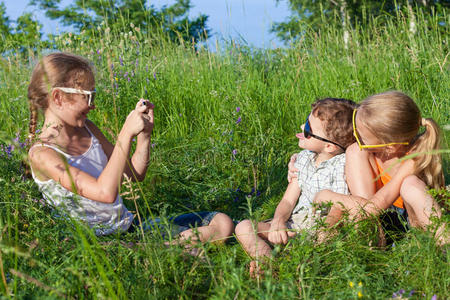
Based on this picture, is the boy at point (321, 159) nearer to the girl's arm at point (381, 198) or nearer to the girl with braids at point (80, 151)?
the girl's arm at point (381, 198)

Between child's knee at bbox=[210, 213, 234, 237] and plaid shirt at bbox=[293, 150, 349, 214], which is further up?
plaid shirt at bbox=[293, 150, 349, 214]

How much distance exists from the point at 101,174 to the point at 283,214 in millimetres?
1070

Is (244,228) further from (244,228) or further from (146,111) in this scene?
(146,111)

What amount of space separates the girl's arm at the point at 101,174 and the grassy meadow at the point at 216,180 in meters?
0.12

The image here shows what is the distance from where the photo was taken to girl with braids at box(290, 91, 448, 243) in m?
2.29

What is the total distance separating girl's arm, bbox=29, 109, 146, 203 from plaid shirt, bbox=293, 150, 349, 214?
102 cm

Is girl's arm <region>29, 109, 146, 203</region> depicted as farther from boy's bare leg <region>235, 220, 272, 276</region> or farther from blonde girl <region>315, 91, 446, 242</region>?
blonde girl <region>315, 91, 446, 242</region>

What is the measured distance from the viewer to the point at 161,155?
3.59m

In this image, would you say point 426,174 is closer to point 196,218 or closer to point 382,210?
point 382,210

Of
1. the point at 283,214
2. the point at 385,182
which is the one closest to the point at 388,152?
the point at 385,182

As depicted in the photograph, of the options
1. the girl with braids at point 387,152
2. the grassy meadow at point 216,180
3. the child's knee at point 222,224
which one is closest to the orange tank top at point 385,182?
the girl with braids at point 387,152

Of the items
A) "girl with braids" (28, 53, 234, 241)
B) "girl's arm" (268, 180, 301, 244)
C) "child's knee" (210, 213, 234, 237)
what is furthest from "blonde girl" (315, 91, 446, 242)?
"girl with braids" (28, 53, 234, 241)

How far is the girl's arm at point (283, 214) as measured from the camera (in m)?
2.39

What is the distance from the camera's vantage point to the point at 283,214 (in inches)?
104
